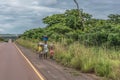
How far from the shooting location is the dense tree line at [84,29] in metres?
27.9

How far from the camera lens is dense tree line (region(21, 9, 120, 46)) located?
Answer: 27938 millimetres

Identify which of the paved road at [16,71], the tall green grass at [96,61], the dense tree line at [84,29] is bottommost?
the paved road at [16,71]

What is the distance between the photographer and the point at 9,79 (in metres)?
17.1

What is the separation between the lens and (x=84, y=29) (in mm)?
47219

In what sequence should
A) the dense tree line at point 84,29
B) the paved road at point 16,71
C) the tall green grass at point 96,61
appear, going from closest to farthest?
the tall green grass at point 96,61, the paved road at point 16,71, the dense tree line at point 84,29

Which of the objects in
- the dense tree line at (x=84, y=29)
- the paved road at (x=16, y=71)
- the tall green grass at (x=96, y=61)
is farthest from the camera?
the dense tree line at (x=84, y=29)

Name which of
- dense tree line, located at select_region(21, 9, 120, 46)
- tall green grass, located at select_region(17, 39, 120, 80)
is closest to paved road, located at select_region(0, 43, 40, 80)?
tall green grass, located at select_region(17, 39, 120, 80)

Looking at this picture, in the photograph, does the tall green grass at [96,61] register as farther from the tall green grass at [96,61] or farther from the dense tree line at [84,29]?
the dense tree line at [84,29]

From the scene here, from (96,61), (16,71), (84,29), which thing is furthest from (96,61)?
(84,29)

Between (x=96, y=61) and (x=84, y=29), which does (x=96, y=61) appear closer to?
(x=96, y=61)

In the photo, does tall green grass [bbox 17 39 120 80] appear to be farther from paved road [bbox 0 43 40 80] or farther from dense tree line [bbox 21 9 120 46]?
paved road [bbox 0 43 40 80]

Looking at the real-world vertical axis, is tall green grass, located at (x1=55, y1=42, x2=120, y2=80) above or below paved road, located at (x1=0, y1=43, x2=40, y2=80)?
above

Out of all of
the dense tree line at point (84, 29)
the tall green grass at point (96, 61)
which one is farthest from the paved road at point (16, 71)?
the dense tree line at point (84, 29)

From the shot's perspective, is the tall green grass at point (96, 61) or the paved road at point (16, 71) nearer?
the tall green grass at point (96, 61)
